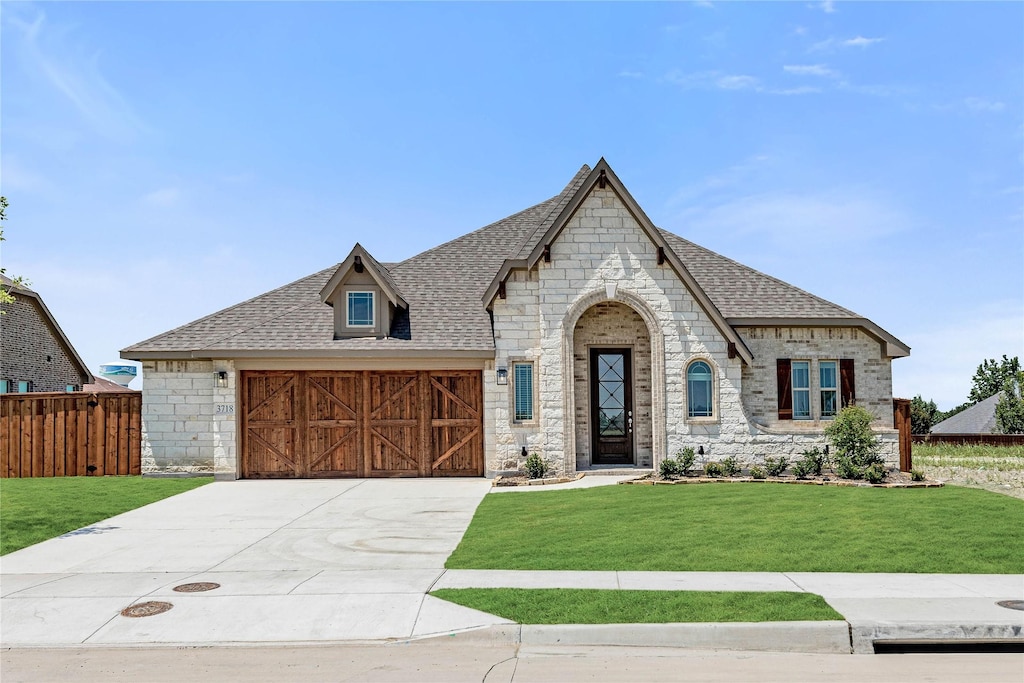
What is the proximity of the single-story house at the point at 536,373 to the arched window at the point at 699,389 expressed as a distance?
3cm

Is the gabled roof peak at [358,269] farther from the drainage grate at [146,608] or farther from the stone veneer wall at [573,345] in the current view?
the drainage grate at [146,608]

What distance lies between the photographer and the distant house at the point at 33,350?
26.6 metres

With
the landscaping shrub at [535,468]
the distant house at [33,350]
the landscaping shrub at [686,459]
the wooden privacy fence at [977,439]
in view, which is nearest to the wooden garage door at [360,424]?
the landscaping shrub at [535,468]

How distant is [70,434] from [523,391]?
11268 mm

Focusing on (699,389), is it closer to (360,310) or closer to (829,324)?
(829,324)

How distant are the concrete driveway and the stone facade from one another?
14.2 m

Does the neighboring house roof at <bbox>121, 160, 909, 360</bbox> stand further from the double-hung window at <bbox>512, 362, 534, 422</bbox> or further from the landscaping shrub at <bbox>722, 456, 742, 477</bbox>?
the landscaping shrub at <bbox>722, 456, 742, 477</bbox>

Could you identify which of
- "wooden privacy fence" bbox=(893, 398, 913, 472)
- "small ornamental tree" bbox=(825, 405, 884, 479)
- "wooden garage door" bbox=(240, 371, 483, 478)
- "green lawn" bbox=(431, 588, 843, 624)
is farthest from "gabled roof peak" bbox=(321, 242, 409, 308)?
"wooden privacy fence" bbox=(893, 398, 913, 472)

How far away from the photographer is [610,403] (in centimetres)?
2042

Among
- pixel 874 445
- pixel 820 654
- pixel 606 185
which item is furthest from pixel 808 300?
pixel 820 654

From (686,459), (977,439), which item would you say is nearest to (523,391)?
(686,459)

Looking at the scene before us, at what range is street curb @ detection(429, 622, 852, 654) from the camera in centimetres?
716

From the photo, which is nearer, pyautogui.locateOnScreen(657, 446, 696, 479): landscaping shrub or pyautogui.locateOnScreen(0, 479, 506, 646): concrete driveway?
pyautogui.locateOnScreen(0, 479, 506, 646): concrete driveway

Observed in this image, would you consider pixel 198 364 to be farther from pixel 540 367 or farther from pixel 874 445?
pixel 874 445
